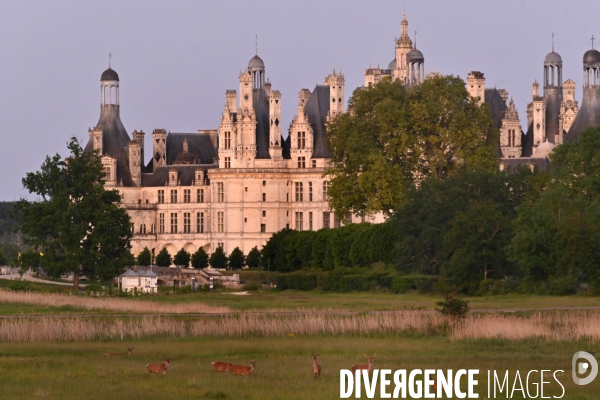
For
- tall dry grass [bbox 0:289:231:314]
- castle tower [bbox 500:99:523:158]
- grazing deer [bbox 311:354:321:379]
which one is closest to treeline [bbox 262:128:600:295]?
tall dry grass [bbox 0:289:231:314]

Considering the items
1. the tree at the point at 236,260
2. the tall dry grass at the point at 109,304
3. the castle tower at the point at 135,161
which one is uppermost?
the castle tower at the point at 135,161

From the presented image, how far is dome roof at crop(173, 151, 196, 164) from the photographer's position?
5246 inches

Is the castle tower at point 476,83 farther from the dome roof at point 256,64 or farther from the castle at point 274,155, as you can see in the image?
the dome roof at point 256,64

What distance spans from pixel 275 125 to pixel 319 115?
319 cm

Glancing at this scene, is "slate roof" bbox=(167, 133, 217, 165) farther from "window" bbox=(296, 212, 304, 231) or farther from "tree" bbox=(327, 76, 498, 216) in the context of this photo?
"tree" bbox=(327, 76, 498, 216)

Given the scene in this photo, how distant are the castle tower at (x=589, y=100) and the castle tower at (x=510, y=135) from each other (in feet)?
20.1

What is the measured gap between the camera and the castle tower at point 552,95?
126 meters

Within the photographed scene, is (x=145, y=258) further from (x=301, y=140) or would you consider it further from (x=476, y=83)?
(x=476, y=83)

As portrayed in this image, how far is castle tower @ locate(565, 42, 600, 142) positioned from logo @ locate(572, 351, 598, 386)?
76749 millimetres

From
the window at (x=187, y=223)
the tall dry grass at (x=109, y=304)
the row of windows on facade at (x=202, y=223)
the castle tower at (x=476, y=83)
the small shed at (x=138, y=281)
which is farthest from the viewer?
the window at (x=187, y=223)

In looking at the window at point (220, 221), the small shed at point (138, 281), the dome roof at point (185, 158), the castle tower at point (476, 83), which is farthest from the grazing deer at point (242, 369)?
the dome roof at point (185, 158)

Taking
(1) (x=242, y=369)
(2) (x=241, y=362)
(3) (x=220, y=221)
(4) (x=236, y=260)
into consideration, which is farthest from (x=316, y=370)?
(3) (x=220, y=221)

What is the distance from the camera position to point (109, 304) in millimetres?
60062

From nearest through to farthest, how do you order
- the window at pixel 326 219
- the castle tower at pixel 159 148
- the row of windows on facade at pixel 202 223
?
the window at pixel 326 219
the row of windows on facade at pixel 202 223
the castle tower at pixel 159 148
